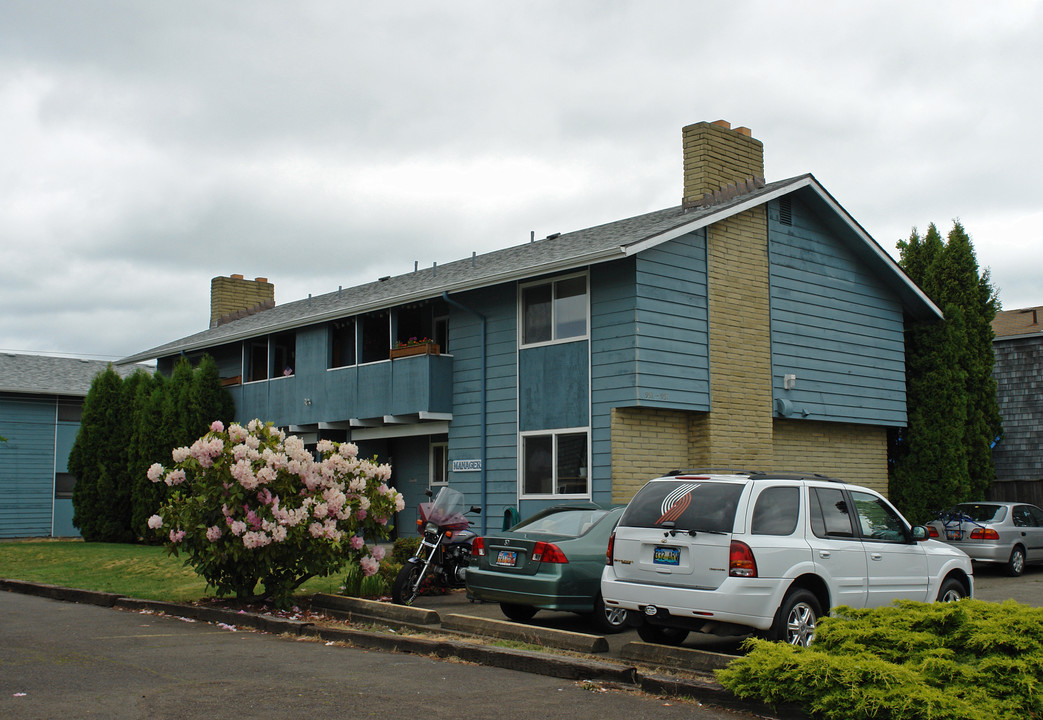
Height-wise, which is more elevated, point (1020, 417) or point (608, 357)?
point (608, 357)

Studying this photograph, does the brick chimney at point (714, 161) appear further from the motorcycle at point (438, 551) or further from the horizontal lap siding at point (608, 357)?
the motorcycle at point (438, 551)

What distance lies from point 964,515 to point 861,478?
3.03 m

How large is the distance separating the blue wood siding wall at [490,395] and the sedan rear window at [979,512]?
27.2ft

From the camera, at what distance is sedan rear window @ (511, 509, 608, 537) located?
37.2 feet

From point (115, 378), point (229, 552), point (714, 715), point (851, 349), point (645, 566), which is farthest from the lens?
point (115, 378)

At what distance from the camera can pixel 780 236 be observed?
19781 mm

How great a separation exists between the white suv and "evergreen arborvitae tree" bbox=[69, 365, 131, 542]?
20930 millimetres

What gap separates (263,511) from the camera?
39.2 feet

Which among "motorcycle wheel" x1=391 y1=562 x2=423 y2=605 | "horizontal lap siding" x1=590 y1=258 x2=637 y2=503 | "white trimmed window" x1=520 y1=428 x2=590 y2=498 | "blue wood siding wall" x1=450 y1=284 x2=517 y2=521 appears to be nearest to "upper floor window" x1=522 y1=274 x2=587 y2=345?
"blue wood siding wall" x1=450 y1=284 x2=517 y2=521

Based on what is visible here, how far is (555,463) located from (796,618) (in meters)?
9.20

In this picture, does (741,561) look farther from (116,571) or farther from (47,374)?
(47,374)

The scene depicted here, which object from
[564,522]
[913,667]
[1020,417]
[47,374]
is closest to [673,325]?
[564,522]

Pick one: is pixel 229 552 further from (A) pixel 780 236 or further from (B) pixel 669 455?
(A) pixel 780 236

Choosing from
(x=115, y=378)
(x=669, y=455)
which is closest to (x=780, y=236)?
(x=669, y=455)
